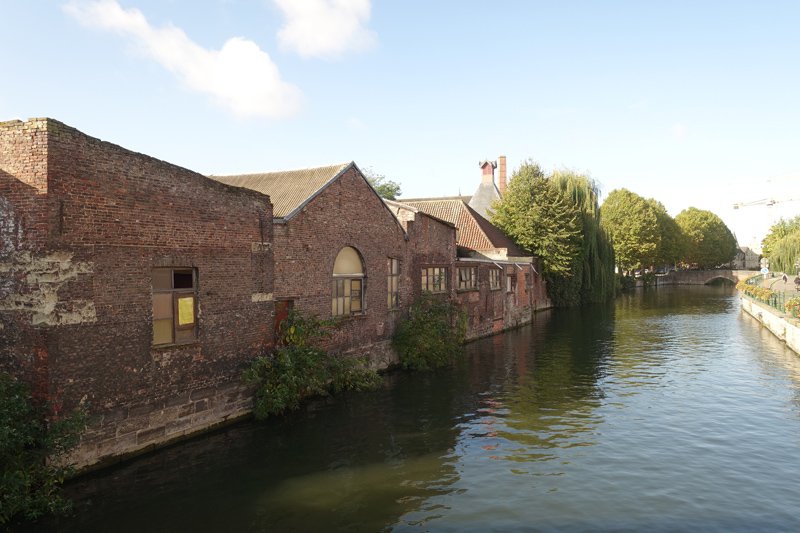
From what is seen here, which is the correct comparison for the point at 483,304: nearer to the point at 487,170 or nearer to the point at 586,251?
the point at 586,251

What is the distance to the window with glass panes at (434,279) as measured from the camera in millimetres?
20359

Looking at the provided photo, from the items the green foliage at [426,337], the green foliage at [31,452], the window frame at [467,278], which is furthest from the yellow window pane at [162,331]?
the window frame at [467,278]

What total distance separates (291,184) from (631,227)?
182 ft

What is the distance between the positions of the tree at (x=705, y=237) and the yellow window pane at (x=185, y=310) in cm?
8637

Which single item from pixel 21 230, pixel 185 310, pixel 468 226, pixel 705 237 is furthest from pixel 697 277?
pixel 21 230

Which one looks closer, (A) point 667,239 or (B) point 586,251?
(B) point 586,251

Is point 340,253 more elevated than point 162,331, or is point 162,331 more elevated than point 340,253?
point 340,253

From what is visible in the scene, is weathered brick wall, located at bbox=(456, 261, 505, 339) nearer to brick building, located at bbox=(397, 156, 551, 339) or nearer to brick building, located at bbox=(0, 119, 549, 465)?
brick building, located at bbox=(397, 156, 551, 339)

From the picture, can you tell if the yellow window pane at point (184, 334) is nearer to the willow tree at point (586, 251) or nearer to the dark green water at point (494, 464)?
the dark green water at point (494, 464)

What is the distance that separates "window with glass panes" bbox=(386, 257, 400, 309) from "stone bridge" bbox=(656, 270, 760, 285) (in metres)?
73.4

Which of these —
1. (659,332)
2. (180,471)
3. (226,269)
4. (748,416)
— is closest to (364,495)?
(180,471)

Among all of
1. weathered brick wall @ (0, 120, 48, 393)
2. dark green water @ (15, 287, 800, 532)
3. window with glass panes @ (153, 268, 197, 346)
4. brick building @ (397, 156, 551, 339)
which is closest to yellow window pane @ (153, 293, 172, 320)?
window with glass panes @ (153, 268, 197, 346)

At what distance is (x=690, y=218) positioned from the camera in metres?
85.7

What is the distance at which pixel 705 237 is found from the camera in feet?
288
